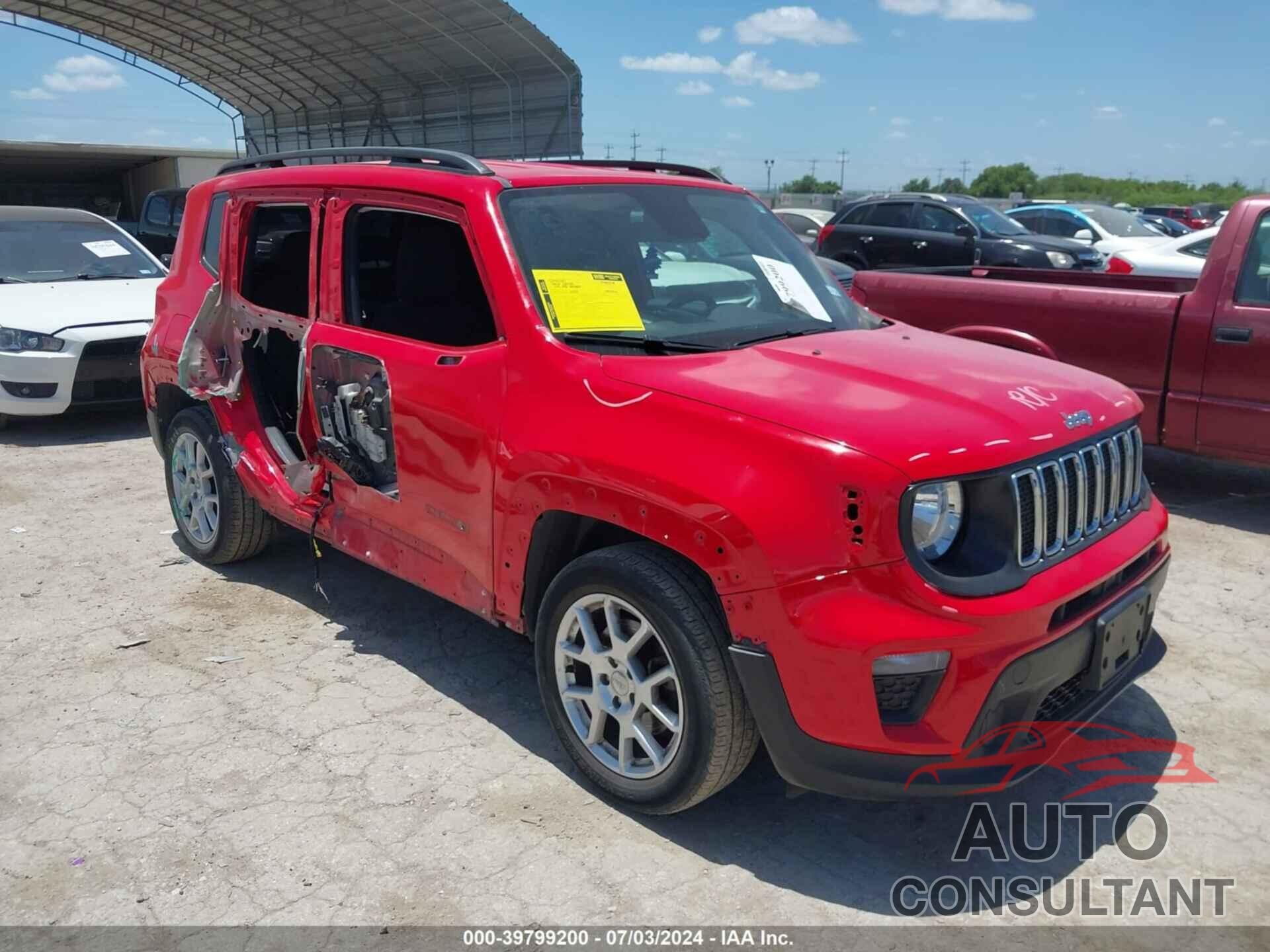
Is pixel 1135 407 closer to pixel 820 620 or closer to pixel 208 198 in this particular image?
pixel 820 620

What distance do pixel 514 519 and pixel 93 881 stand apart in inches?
62.2

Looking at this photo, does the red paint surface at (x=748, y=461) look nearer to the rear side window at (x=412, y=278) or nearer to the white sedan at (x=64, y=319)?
the rear side window at (x=412, y=278)

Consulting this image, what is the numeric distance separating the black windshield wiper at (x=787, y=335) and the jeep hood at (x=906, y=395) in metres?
0.05

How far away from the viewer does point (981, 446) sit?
8.84ft

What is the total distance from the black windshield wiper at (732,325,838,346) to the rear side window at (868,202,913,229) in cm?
1195

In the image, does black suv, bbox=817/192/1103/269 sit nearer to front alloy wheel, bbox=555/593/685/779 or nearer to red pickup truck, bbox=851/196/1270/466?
red pickup truck, bbox=851/196/1270/466

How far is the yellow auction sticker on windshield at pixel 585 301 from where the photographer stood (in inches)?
131

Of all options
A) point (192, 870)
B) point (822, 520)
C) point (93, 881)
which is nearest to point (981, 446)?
point (822, 520)

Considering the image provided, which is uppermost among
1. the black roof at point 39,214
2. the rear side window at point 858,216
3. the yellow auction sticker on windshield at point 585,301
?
the rear side window at point 858,216

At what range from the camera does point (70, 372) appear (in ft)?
25.8

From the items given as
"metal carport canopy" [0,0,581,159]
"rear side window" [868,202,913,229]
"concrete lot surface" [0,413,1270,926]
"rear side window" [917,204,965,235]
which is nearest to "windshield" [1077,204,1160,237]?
"rear side window" [917,204,965,235]

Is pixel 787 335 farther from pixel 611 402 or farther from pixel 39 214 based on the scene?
pixel 39 214

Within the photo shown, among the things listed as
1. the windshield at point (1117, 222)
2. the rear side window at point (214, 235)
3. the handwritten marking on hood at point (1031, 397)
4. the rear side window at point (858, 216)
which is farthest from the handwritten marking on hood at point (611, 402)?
the windshield at point (1117, 222)

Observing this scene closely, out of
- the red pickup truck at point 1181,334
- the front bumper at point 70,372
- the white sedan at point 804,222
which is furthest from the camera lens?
the white sedan at point 804,222
